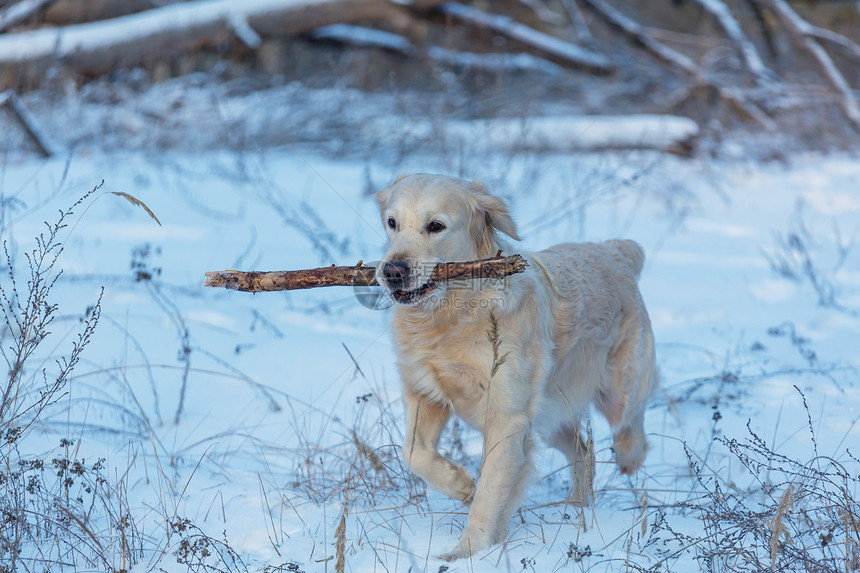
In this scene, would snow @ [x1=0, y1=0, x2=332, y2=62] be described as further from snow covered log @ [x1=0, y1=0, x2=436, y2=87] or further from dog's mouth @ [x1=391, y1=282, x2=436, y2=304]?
dog's mouth @ [x1=391, y1=282, x2=436, y2=304]

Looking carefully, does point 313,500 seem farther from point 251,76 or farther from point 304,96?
point 251,76

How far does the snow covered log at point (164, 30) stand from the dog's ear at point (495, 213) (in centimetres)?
653

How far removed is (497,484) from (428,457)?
31 cm

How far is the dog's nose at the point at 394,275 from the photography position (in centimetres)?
289

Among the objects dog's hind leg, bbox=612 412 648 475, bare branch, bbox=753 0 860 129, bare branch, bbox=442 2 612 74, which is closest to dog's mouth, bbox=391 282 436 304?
dog's hind leg, bbox=612 412 648 475

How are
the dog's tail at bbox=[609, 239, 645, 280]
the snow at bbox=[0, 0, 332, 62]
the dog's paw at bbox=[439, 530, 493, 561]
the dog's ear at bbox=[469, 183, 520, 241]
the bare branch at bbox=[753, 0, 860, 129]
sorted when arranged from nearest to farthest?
the dog's paw at bbox=[439, 530, 493, 561] → the dog's ear at bbox=[469, 183, 520, 241] → the dog's tail at bbox=[609, 239, 645, 280] → the snow at bbox=[0, 0, 332, 62] → the bare branch at bbox=[753, 0, 860, 129]

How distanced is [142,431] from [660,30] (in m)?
10.4

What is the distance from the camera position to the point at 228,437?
376 cm

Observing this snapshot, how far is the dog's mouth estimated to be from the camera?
294cm

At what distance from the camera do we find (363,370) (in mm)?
4672

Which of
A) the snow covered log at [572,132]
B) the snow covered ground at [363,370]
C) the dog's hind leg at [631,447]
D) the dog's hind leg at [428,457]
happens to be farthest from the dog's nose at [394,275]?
the snow covered log at [572,132]

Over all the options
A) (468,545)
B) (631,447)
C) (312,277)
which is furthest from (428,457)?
(631,447)

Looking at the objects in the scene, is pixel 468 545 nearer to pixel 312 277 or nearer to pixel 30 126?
pixel 312 277

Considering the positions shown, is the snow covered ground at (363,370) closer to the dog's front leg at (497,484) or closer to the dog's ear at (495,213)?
the dog's front leg at (497,484)
